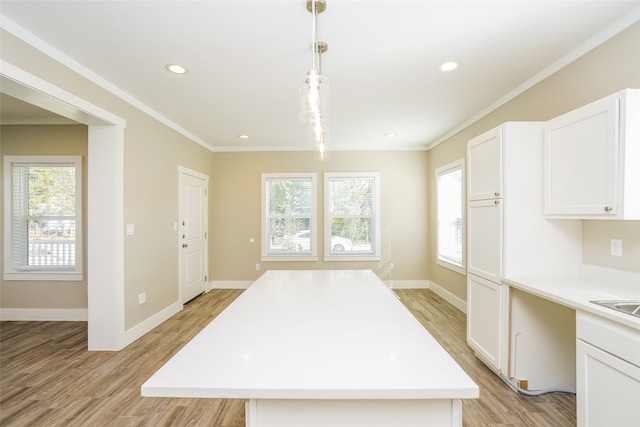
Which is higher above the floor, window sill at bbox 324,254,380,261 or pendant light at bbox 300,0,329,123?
pendant light at bbox 300,0,329,123


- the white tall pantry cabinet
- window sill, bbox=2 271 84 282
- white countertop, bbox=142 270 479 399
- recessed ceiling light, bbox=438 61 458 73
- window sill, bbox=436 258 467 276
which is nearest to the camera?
white countertop, bbox=142 270 479 399

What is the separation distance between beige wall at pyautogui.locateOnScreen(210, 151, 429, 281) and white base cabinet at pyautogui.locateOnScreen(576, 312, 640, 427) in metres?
3.47

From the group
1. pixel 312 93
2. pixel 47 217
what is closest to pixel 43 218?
pixel 47 217

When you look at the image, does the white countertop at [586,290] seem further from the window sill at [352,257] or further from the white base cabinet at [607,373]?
the window sill at [352,257]

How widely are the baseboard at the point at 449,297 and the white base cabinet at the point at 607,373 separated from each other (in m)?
2.37

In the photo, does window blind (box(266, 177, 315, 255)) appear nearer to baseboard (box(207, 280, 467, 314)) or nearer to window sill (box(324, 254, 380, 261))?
window sill (box(324, 254, 380, 261))

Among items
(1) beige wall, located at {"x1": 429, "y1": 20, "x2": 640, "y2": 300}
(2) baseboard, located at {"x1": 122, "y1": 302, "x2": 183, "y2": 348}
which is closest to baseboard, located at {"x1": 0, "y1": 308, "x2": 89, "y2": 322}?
(2) baseboard, located at {"x1": 122, "y1": 302, "x2": 183, "y2": 348}

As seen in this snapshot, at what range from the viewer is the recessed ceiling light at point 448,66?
227 centimetres

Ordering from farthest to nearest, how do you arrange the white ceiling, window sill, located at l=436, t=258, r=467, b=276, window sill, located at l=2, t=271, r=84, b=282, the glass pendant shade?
window sill, located at l=436, t=258, r=467, b=276 → window sill, located at l=2, t=271, r=84, b=282 → the white ceiling → the glass pendant shade

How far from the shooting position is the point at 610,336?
1342 millimetres

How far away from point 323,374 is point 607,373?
4.89 feet

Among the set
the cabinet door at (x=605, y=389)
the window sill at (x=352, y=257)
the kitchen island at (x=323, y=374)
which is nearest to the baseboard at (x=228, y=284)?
the window sill at (x=352, y=257)

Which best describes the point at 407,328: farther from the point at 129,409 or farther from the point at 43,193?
the point at 43,193

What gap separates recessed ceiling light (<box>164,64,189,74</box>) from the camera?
91.7 inches
